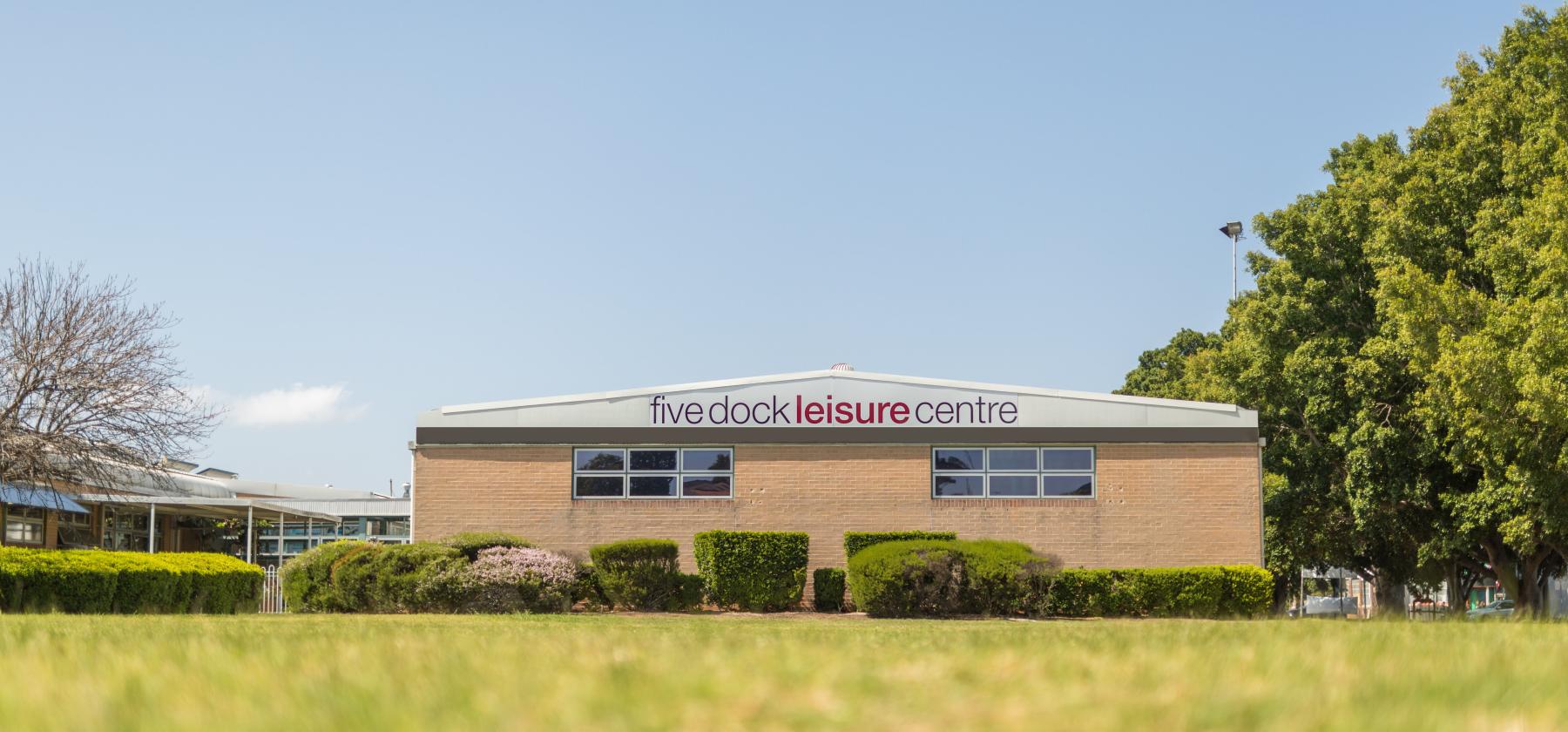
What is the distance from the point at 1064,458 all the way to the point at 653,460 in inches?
330

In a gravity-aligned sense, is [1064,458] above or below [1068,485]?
above

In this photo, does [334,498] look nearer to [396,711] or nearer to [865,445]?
[865,445]

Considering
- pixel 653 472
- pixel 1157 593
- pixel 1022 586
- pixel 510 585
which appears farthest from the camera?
pixel 653 472

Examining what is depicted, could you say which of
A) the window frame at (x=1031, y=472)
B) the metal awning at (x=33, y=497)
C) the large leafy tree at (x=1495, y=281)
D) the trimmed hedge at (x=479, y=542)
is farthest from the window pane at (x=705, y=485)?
the metal awning at (x=33, y=497)

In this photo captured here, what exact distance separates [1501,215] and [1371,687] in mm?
29876

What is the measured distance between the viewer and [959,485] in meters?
28.9

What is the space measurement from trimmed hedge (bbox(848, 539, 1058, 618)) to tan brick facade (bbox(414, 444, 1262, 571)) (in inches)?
170

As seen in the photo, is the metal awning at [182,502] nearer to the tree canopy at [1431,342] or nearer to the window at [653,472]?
the window at [653,472]

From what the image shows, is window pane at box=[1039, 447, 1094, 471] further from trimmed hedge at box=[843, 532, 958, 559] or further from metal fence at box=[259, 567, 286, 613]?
metal fence at box=[259, 567, 286, 613]

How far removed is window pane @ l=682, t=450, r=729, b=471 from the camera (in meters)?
29.1

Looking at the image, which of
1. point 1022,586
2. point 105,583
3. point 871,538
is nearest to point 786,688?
point 105,583

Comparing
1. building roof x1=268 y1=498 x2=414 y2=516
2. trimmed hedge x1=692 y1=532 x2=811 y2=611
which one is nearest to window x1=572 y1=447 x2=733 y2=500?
trimmed hedge x1=692 y1=532 x2=811 y2=611

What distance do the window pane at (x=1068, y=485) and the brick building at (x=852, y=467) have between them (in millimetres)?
35

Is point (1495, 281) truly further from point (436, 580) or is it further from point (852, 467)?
point (436, 580)
